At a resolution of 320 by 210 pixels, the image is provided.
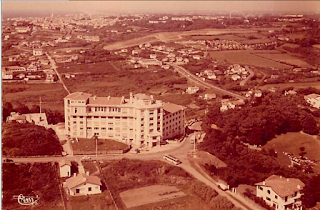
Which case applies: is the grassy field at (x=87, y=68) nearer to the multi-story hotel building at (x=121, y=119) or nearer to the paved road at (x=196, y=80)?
the paved road at (x=196, y=80)

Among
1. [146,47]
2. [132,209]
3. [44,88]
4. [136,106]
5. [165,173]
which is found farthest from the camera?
[146,47]

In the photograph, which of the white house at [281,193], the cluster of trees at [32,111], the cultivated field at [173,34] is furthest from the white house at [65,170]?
the cultivated field at [173,34]

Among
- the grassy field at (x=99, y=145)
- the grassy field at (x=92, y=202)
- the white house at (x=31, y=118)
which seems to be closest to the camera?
the grassy field at (x=92, y=202)

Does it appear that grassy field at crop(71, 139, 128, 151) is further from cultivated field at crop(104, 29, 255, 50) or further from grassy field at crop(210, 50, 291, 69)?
grassy field at crop(210, 50, 291, 69)

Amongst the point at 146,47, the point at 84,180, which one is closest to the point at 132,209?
the point at 84,180

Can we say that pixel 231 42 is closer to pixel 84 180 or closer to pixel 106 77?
pixel 106 77

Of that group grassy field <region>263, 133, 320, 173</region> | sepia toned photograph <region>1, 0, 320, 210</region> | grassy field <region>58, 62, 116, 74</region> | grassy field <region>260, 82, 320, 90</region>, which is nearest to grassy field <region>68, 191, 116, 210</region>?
sepia toned photograph <region>1, 0, 320, 210</region>
